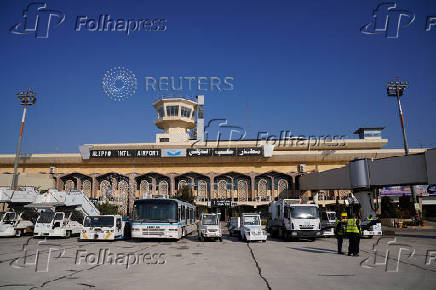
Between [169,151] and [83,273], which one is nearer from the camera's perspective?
[83,273]

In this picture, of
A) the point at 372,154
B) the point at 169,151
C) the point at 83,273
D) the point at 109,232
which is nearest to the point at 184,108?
the point at 169,151

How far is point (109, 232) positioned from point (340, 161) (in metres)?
45.6

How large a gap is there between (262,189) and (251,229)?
3588 cm

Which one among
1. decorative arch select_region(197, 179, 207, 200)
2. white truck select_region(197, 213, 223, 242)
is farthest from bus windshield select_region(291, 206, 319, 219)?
decorative arch select_region(197, 179, 207, 200)

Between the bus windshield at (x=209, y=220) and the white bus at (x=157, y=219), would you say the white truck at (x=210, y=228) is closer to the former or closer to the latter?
the bus windshield at (x=209, y=220)

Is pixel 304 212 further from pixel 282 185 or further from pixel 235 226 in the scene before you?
pixel 282 185

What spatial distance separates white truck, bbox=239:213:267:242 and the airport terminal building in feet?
103

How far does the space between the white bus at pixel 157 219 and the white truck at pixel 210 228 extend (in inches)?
63.2

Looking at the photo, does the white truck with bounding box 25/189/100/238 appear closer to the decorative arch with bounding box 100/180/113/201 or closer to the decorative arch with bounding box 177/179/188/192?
the decorative arch with bounding box 177/179/188/192

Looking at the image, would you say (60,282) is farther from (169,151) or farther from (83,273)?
(169,151)

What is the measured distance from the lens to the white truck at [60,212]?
22547 mm

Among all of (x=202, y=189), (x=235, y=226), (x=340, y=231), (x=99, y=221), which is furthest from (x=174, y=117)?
(x=340, y=231)

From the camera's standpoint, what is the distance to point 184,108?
66812 millimetres

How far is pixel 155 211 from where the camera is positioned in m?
20.7
